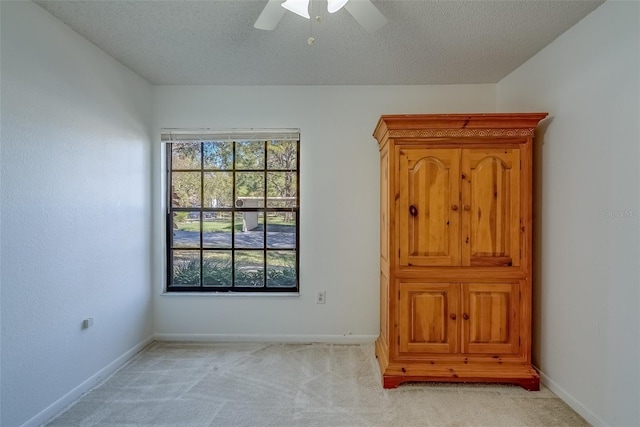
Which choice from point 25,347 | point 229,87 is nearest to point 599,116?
point 229,87

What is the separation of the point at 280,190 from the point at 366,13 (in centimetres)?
177

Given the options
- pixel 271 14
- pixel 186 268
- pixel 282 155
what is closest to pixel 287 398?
pixel 186 268

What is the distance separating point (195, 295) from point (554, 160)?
3.13 metres

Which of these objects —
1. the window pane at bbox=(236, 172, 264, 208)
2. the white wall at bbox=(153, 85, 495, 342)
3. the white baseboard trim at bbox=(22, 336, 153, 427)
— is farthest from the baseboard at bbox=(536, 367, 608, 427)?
the white baseboard trim at bbox=(22, 336, 153, 427)

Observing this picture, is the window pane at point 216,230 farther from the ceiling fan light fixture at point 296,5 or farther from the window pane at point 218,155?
the ceiling fan light fixture at point 296,5

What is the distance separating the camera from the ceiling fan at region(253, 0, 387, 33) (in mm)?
1518

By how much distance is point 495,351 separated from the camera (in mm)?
2232

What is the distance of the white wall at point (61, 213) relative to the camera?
5.53 ft

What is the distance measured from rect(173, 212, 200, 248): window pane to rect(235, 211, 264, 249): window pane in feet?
1.33

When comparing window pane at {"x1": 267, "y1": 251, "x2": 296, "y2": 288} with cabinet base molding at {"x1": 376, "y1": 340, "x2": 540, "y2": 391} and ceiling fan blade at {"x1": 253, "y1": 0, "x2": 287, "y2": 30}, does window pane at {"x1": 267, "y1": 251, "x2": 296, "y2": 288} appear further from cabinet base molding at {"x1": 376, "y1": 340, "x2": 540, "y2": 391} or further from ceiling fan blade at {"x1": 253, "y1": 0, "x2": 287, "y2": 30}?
ceiling fan blade at {"x1": 253, "y1": 0, "x2": 287, "y2": 30}

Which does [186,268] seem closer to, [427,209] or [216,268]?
[216,268]

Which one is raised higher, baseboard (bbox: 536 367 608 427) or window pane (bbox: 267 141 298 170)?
window pane (bbox: 267 141 298 170)

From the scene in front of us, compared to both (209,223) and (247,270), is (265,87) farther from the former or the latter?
(247,270)

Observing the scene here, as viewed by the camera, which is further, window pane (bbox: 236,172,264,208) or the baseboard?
window pane (bbox: 236,172,264,208)
